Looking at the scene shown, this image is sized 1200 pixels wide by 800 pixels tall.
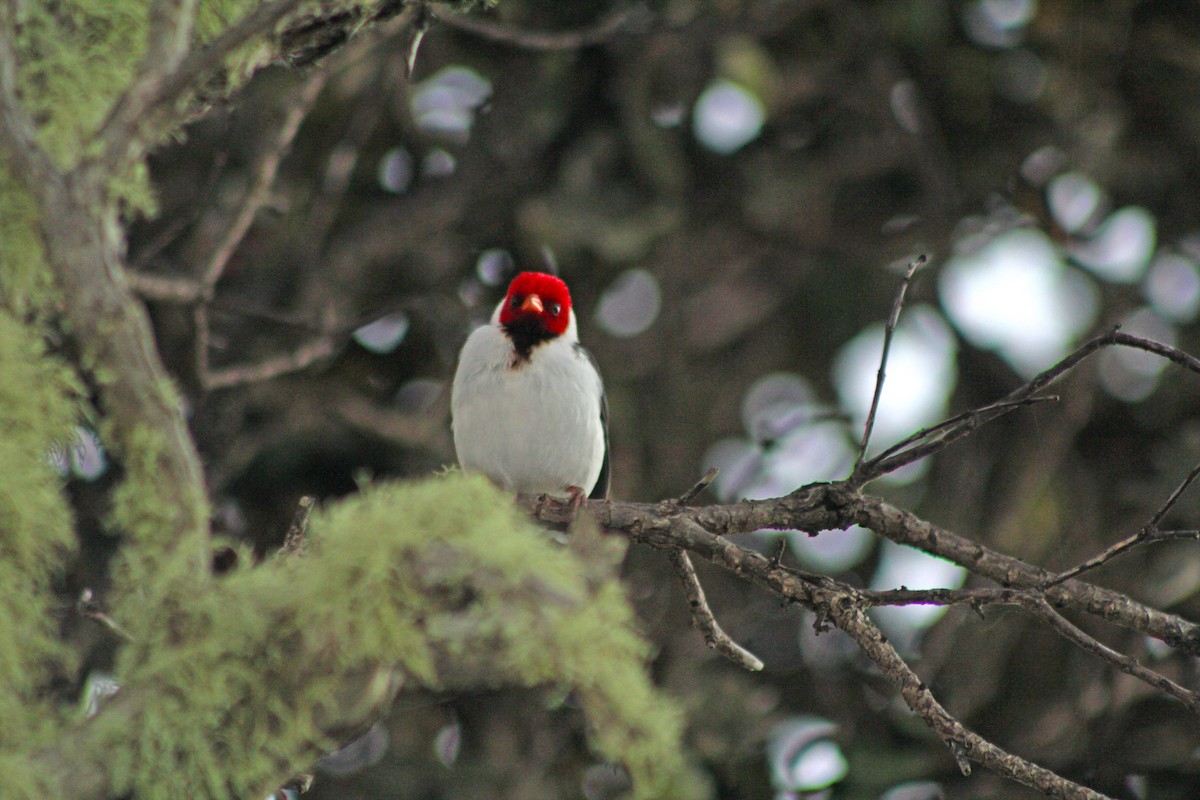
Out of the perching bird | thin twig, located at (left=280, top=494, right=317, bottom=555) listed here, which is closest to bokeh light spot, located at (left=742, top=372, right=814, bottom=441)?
the perching bird

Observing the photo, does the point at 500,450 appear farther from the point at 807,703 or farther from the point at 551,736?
the point at 807,703

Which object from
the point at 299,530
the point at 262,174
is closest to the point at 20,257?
the point at 299,530

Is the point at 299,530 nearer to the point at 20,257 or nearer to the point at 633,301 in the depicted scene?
the point at 20,257

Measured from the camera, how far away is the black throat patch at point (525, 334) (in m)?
4.27

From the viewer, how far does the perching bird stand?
13.7 feet

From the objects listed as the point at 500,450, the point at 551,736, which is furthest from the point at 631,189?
the point at 551,736

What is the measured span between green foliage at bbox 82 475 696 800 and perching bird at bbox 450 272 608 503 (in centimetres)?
262

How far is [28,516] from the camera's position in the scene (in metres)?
1.47

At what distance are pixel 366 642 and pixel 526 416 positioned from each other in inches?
110

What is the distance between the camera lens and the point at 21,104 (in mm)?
1603

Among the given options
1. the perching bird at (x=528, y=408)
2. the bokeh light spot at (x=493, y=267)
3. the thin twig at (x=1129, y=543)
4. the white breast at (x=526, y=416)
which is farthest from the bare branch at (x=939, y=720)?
the bokeh light spot at (x=493, y=267)

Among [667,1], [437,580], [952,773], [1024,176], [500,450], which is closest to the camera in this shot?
[437,580]

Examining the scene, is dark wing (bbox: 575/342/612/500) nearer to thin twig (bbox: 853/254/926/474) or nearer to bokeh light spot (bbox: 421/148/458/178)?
bokeh light spot (bbox: 421/148/458/178)

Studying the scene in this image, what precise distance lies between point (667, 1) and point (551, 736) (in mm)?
3436
